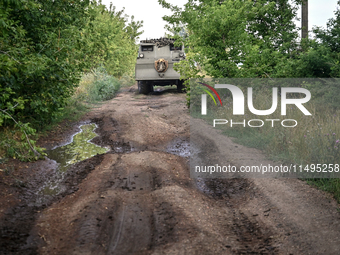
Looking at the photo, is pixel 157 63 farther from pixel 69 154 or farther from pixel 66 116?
pixel 69 154

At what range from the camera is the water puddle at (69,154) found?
578 centimetres

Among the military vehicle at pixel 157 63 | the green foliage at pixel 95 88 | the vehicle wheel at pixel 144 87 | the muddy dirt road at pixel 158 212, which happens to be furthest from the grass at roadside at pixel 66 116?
the military vehicle at pixel 157 63

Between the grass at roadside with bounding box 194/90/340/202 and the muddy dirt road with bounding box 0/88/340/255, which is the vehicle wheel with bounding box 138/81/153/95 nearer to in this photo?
the grass at roadside with bounding box 194/90/340/202

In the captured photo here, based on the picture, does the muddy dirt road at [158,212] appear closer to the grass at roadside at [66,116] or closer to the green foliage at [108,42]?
the grass at roadside at [66,116]

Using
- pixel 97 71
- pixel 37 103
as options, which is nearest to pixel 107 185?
pixel 37 103

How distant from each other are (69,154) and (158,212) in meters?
3.94

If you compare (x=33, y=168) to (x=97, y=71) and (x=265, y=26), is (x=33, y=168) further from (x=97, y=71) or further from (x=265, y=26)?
(x=97, y=71)

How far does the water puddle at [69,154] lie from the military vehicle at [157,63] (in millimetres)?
8829

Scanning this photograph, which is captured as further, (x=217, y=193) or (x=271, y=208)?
(x=217, y=193)

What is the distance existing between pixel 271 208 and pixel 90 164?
140 inches

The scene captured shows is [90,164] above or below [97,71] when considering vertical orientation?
below

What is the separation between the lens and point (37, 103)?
23.9ft

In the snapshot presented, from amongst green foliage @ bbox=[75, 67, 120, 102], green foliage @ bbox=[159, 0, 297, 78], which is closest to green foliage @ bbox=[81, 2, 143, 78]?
green foliage @ bbox=[75, 67, 120, 102]

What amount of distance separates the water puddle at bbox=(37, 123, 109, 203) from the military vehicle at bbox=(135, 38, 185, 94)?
883cm
